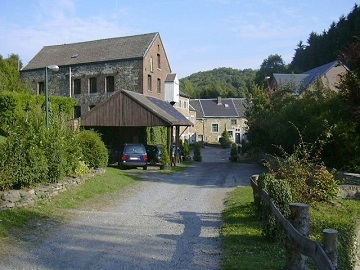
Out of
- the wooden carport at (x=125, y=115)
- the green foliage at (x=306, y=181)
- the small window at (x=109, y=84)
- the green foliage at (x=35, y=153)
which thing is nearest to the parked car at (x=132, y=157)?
the wooden carport at (x=125, y=115)

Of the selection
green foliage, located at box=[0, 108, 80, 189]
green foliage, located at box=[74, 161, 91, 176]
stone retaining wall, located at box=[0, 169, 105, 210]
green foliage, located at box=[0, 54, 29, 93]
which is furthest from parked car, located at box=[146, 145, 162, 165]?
green foliage, located at box=[0, 54, 29, 93]

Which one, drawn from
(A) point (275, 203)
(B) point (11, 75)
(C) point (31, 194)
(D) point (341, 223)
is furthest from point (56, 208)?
(B) point (11, 75)

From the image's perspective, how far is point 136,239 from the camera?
7188mm

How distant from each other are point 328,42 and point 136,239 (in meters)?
58.5

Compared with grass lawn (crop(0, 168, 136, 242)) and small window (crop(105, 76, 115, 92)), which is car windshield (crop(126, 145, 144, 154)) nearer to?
grass lawn (crop(0, 168, 136, 242))

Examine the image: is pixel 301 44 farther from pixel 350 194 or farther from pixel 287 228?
pixel 287 228

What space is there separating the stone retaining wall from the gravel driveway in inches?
47.4

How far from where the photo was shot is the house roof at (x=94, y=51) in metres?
35.2

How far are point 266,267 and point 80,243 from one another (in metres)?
3.31

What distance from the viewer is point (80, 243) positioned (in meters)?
6.83

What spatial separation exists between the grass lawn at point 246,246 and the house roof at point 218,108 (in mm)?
53913

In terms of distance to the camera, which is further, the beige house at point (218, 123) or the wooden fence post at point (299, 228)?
the beige house at point (218, 123)

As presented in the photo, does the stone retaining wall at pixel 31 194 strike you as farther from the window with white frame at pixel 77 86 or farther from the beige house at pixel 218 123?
the beige house at pixel 218 123

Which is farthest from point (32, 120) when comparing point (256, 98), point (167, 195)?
point (256, 98)
